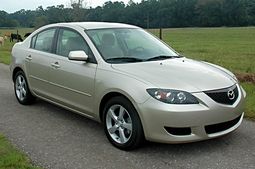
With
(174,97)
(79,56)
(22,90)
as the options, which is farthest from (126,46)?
(22,90)

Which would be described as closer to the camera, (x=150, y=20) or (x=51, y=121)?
(x=51, y=121)

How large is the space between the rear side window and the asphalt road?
1216 millimetres

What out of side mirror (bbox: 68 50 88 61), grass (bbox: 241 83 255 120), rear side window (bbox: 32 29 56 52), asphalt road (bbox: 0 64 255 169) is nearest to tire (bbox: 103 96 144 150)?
asphalt road (bbox: 0 64 255 169)

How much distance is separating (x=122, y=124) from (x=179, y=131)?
77cm

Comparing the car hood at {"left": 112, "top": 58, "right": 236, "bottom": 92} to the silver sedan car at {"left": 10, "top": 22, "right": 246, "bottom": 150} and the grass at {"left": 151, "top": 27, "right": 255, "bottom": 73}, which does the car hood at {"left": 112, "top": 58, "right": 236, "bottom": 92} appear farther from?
the grass at {"left": 151, "top": 27, "right": 255, "bottom": 73}

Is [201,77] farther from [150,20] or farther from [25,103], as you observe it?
A: [150,20]

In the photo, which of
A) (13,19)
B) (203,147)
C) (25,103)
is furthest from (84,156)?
(13,19)

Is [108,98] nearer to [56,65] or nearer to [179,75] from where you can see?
[179,75]

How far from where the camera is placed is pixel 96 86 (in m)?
4.91

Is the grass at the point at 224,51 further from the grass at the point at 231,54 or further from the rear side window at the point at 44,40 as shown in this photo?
the rear side window at the point at 44,40

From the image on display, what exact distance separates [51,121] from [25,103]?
1.31m

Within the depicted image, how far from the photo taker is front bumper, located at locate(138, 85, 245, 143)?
4.12m

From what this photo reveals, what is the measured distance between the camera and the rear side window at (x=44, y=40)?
20.3ft

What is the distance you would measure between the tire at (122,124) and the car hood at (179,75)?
40 cm
